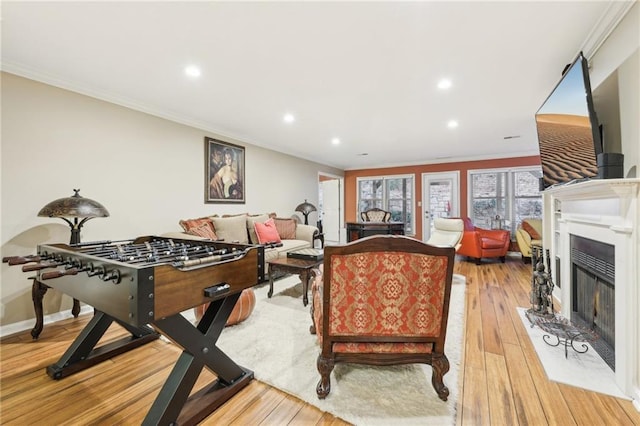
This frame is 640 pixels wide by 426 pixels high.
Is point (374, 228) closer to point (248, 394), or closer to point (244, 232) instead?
point (244, 232)

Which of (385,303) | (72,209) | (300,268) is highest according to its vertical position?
A: (72,209)

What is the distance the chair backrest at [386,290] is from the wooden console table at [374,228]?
4.32 metres

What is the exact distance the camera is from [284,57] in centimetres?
221

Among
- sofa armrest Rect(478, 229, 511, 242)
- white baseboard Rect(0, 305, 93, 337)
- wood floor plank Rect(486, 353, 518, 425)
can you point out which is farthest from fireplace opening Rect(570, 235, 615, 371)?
white baseboard Rect(0, 305, 93, 337)

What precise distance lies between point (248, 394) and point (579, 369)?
7.12ft

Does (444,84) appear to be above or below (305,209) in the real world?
above

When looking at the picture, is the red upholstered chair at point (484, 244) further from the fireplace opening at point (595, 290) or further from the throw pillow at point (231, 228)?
the throw pillow at point (231, 228)

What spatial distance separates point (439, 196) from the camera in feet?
22.3

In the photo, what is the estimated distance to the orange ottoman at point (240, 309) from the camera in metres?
2.36

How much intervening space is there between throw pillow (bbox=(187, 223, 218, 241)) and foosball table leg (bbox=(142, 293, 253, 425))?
196cm

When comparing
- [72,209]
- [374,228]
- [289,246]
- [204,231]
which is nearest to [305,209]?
[374,228]

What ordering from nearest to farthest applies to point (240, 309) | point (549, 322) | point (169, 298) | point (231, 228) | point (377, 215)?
point (169, 298) → point (549, 322) → point (240, 309) → point (231, 228) → point (377, 215)

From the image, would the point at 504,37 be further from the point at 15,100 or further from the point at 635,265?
the point at 15,100

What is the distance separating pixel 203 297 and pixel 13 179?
247 cm
